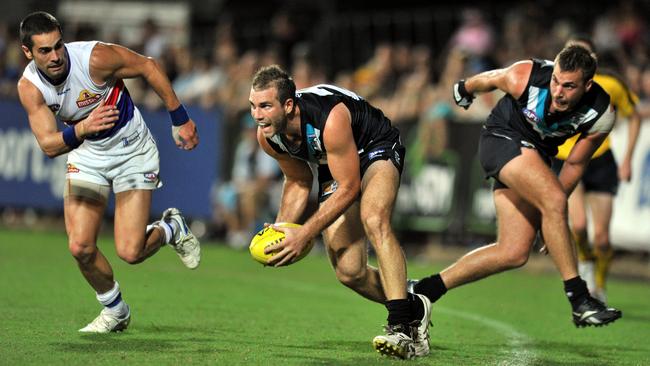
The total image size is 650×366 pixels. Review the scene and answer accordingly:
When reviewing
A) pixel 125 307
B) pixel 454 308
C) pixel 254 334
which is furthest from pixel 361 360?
pixel 454 308

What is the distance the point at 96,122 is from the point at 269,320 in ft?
9.39

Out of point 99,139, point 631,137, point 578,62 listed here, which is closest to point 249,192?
point 631,137

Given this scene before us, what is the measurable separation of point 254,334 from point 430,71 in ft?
35.0

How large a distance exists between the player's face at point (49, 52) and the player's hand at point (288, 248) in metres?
2.17

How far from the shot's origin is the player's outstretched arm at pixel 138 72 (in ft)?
29.2

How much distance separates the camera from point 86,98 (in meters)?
8.91

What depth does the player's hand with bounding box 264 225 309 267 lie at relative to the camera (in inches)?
309

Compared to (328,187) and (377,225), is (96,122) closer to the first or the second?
(328,187)

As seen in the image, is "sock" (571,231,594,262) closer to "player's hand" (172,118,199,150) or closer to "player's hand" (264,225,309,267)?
"player's hand" (172,118,199,150)

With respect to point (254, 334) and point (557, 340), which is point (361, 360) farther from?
point (557, 340)

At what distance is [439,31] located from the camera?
67.5 feet

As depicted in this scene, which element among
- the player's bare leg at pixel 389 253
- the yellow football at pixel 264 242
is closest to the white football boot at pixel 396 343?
the player's bare leg at pixel 389 253

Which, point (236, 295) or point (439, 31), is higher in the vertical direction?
point (439, 31)

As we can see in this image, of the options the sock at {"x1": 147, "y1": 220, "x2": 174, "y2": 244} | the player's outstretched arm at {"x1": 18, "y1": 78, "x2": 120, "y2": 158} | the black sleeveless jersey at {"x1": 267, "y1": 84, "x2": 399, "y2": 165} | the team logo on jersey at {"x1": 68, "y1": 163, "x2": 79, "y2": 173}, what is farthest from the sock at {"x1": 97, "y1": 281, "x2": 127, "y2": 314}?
the black sleeveless jersey at {"x1": 267, "y1": 84, "x2": 399, "y2": 165}
